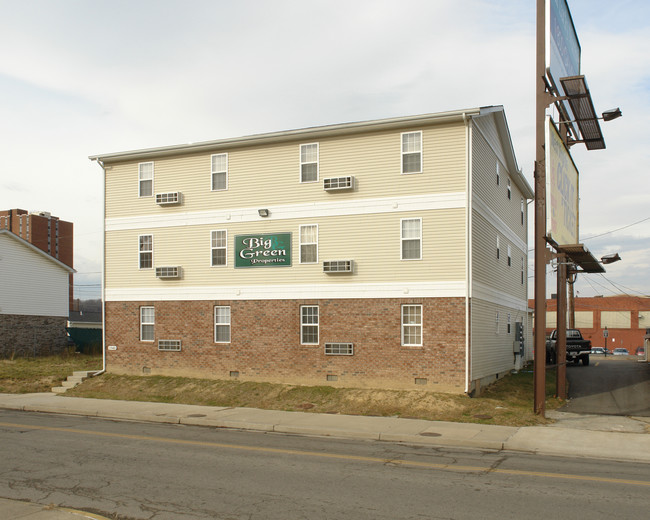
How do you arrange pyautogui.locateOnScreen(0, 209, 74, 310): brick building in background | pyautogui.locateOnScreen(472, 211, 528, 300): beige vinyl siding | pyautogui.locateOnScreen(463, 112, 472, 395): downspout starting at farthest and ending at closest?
pyautogui.locateOnScreen(0, 209, 74, 310): brick building in background < pyautogui.locateOnScreen(472, 211, 528, 300): beige vinyl siding < pyautogui.locateOnScreen(463, 112, 472, 395): downspout

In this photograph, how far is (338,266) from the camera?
21359mm

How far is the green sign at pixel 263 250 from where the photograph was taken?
22609 millimetres

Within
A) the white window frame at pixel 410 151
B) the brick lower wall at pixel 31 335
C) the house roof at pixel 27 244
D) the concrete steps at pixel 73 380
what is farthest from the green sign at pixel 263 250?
the house roof at pixel 27 244

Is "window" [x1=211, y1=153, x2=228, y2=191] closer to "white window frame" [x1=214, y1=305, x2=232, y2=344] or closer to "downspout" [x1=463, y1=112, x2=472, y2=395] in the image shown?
"white window frame" [x1=214, y1=305, x2=232, y2=344]

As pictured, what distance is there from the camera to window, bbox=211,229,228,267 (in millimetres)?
23734

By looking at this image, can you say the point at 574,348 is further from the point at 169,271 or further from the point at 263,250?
the point at 169,271

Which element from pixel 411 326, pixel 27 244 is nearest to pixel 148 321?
pixel 411 326

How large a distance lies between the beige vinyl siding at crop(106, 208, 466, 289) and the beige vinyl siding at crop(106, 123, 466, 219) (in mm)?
810

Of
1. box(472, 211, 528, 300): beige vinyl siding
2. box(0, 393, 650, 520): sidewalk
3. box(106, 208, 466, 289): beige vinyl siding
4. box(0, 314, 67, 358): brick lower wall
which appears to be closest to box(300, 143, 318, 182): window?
box(106, 208, 466, 289): beige vinyl siding

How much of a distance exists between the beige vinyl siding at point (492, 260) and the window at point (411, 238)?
5.75 ft

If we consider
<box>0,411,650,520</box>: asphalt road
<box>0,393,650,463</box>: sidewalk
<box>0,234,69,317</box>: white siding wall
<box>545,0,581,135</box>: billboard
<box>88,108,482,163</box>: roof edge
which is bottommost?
<box>0,393,650,463</box>: sidewalk

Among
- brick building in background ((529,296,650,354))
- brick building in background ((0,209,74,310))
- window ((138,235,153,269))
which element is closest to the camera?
window ((138,235,153,269))

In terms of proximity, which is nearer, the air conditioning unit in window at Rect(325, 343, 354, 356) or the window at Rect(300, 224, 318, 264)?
the air conditioning unit in window at Rect(325, 343, 354, 356)

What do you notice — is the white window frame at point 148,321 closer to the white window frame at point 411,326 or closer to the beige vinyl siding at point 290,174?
the beige vinyl siding at point 290,174
